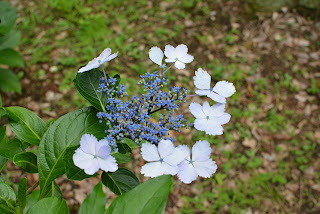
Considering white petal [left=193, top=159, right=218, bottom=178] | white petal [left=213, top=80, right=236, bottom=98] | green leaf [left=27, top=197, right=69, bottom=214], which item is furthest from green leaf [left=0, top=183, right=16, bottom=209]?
white petal [left=213, top=80, right=236, bottom=98]

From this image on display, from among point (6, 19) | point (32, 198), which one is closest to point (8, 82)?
point (6, 19)

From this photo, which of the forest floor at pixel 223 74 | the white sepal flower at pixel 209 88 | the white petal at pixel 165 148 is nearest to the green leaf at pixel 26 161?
the white petal at pixel 165 148

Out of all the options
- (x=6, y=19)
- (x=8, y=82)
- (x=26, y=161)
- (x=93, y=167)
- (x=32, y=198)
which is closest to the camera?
(x=93, y=167)

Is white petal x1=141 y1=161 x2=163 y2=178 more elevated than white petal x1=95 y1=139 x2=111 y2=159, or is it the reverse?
white petal x1=95 y1=139 x2=111 y2=159

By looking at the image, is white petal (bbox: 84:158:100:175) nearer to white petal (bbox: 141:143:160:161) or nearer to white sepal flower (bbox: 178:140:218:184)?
white petal (bbox: 141:143:160:161)

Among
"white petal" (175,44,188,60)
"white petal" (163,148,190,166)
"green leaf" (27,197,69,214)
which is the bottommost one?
"green leaf" (27,197,69,214)

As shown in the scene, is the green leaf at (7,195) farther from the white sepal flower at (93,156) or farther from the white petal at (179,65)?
the white petal at (179,65)

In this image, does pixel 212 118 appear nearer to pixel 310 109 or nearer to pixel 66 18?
pixel 310 109

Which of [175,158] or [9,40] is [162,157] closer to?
[175,158]
